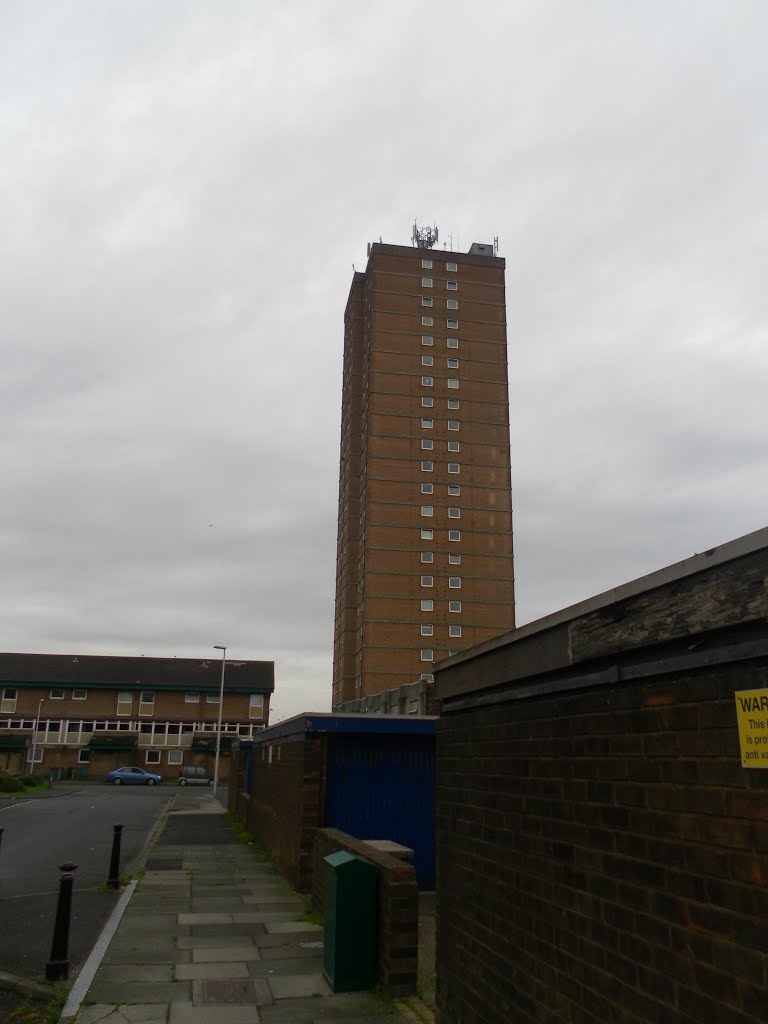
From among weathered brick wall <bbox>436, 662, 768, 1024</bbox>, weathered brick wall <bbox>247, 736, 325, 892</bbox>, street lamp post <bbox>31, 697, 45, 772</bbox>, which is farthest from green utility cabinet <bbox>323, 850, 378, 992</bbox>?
street lamp post <bbox>31, 697, 45, 772</bbox>

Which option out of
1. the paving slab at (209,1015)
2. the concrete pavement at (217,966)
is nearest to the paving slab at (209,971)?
the concrete pavement at (217,966)

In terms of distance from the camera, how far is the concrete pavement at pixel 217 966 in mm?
7020

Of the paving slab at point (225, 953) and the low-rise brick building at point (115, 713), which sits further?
the low-rise brick building at point (115, 713)

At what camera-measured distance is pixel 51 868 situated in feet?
52.1

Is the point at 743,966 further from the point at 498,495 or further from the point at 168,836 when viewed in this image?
the point at 498,495

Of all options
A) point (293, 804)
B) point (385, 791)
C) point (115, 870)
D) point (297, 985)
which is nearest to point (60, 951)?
point (297, 985)

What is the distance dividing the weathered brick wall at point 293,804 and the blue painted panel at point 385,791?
29 cm

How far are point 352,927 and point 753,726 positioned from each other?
5.97 m

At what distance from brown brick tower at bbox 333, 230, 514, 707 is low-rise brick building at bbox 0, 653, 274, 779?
30.9 ft

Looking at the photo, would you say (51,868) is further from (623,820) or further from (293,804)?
(623,820)

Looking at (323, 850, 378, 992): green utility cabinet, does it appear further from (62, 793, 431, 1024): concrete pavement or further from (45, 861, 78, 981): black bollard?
→ (45, 861, 78, 981): black bollard

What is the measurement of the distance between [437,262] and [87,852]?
63.0 m

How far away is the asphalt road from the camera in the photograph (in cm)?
944

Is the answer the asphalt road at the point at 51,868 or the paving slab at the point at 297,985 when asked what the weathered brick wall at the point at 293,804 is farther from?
the paving slab at the point at 297,985
